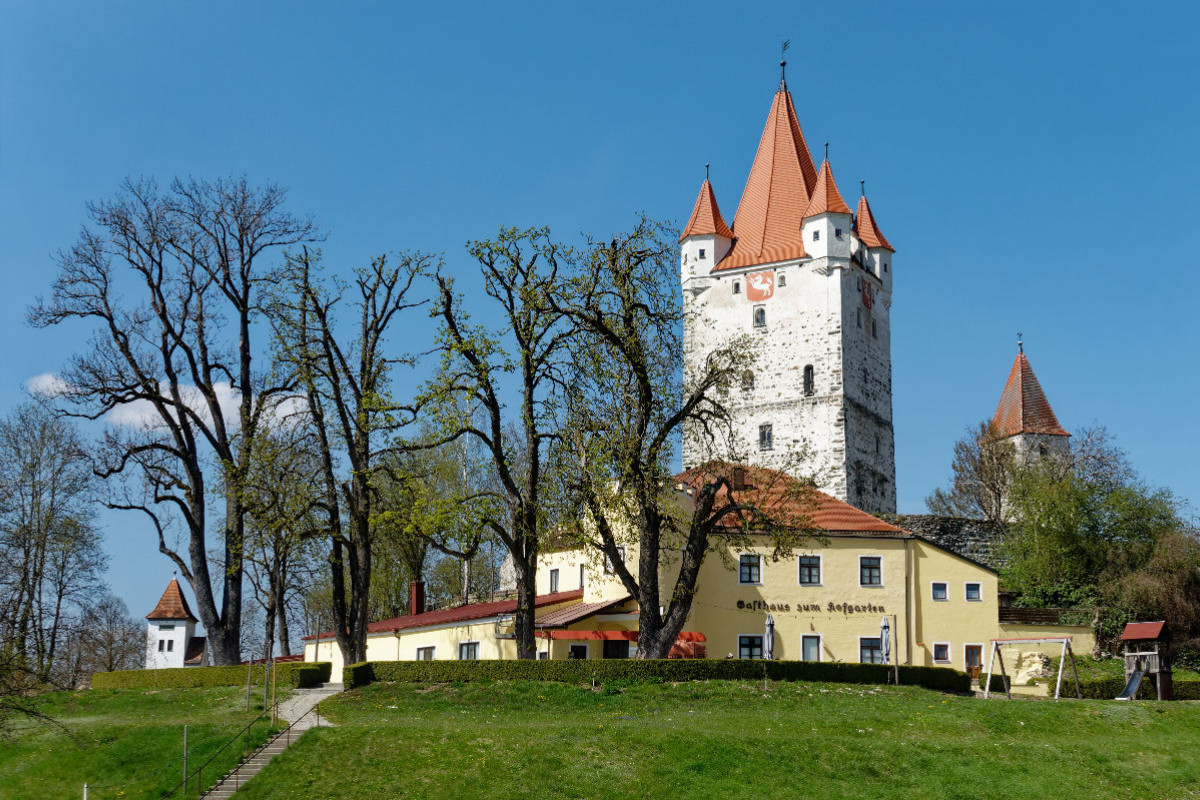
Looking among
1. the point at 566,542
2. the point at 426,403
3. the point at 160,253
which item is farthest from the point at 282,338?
the point at 566,542

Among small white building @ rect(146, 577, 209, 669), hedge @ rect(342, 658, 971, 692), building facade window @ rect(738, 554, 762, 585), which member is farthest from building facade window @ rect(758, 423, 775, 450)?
hedge @ rect(342, 658, 971, 692)

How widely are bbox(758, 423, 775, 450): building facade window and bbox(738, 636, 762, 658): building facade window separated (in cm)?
2079

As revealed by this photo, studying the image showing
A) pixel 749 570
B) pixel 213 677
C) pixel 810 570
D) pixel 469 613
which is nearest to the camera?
pixel 213 677

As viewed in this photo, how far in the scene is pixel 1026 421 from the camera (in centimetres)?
7231

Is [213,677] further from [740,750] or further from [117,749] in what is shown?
[740,750]

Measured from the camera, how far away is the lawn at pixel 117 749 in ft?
83.9

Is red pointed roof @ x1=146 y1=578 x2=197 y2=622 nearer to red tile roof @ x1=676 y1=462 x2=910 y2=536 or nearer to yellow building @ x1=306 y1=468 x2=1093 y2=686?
yellow building @ x1=306 y1=468 x2=1093 y2=686

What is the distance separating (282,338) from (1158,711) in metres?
25.3

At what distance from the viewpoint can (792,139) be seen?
66.8 meters

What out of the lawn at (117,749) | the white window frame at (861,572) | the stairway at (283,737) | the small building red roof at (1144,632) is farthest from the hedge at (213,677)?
the small building red roof at (1144,632)

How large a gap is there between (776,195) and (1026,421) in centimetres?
1957

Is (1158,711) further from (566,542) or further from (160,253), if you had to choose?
(160,253)

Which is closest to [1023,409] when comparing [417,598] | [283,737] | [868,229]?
[868,229]

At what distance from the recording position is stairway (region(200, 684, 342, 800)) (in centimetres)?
2459
